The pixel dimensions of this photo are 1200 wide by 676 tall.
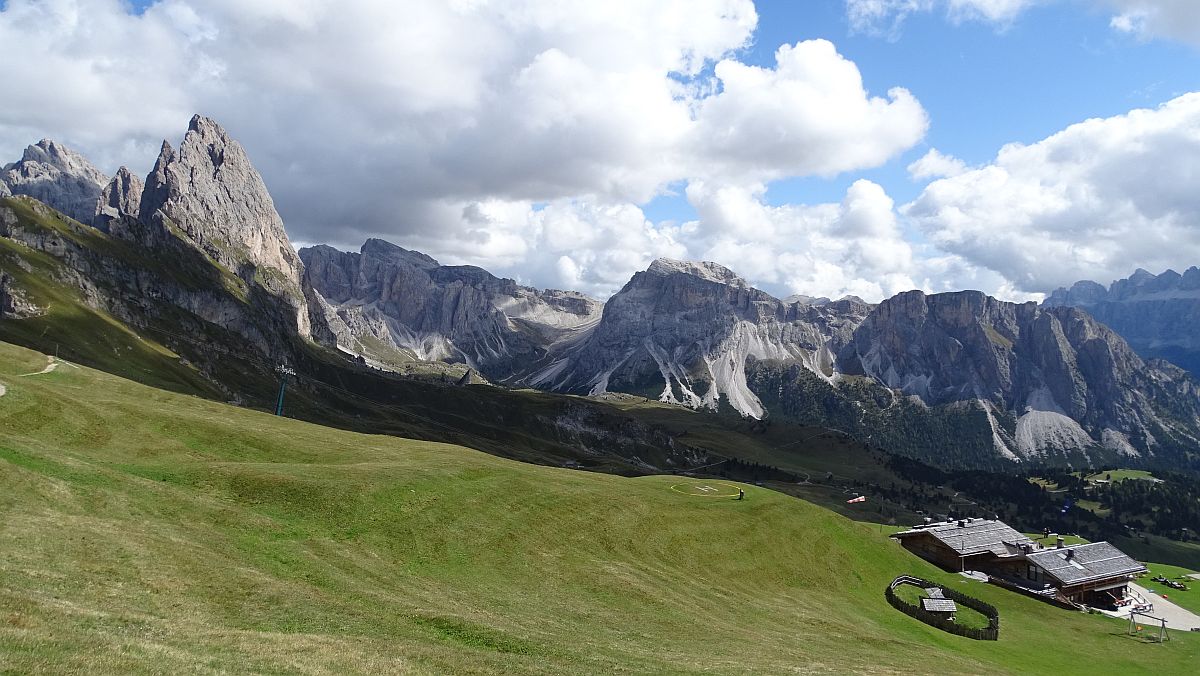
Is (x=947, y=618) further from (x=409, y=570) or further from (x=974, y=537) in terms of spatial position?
(x=409, y=570)

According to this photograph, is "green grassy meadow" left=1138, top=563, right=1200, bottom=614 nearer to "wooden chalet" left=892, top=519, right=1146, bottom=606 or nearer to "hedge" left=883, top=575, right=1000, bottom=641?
"wooden chalet" left=892, top=519, right=1146, bottom=606

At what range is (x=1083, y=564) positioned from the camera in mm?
99562

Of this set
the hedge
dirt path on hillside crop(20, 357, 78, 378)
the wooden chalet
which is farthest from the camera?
the wooden chalet

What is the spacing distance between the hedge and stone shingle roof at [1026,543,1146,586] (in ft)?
79.4

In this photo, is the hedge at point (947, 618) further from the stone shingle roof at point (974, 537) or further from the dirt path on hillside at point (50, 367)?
the dirt path on hillside at point (50, 367)

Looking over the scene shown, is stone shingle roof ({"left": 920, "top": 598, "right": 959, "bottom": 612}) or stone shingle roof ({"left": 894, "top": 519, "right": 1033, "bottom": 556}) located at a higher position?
stone shingle roof ({"left": 894, "top": 519, "right": 1033, "bottom": 556})

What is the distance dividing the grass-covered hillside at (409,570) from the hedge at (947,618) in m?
1.96

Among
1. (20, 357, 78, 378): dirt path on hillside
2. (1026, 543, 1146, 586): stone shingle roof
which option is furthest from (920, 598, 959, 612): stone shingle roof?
(20, 357, 78, 378): dirt path on hillside

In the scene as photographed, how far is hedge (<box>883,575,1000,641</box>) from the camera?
225ft

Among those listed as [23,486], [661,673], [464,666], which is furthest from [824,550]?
[23,486]

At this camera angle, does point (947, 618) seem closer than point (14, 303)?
Yes

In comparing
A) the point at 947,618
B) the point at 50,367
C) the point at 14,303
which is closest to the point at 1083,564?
the point at 947,618

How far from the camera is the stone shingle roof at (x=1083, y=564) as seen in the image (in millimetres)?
95062

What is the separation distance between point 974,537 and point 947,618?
3822 cm
